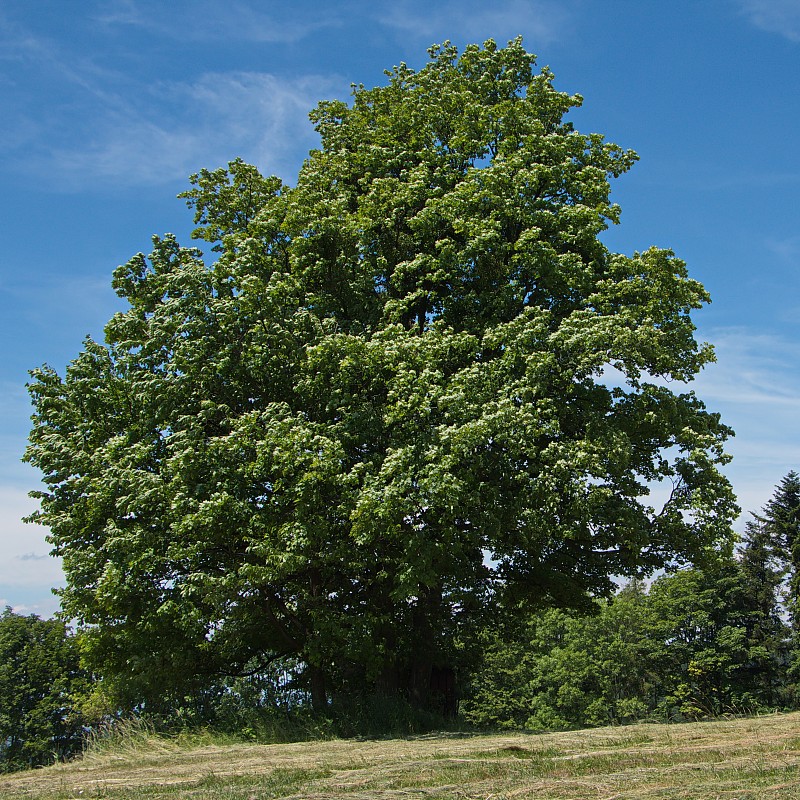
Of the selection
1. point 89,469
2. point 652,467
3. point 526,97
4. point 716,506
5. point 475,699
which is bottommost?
point 475,699

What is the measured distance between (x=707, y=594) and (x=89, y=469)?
48.8 m

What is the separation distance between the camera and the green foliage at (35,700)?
2365 inches

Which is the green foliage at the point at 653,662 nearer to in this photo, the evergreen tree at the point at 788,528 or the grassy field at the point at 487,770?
the evergreen tree at the point at 788,528

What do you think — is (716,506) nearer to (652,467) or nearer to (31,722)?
(652,467)

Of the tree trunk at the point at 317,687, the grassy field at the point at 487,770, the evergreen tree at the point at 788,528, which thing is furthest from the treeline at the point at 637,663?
the grassy field at the point at 487,770

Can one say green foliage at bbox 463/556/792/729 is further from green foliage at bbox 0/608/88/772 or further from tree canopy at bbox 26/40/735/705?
tree canopy at bbox 26/40/735/705

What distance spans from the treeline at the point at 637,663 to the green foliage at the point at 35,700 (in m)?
0.10

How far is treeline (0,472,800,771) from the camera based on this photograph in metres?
52.1

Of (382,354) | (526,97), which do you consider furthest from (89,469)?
(526,97)

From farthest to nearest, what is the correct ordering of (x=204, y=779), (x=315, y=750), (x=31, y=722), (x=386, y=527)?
(x=31, y=722), (x=386, y=527), (x=315, y=750), (x=204, y=779)

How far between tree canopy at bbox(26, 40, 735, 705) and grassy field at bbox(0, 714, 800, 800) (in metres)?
4.12

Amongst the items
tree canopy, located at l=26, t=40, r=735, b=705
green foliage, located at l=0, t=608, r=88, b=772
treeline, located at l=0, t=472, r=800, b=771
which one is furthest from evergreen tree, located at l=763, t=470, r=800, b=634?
green foliage, located at l=0, t=608, r=88, b=772

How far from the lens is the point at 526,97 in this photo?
18.8 metres

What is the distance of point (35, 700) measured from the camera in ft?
203
